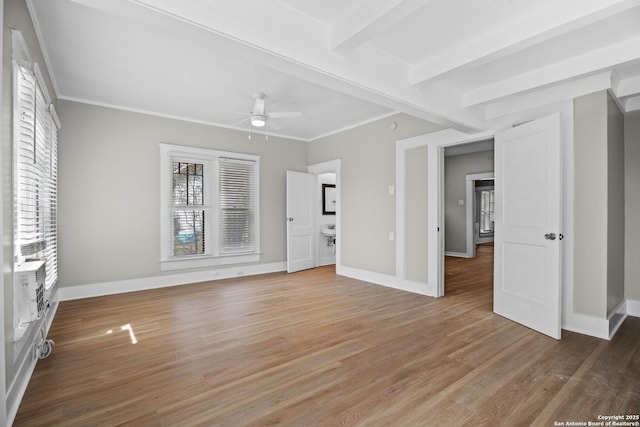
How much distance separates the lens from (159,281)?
5.05 meters

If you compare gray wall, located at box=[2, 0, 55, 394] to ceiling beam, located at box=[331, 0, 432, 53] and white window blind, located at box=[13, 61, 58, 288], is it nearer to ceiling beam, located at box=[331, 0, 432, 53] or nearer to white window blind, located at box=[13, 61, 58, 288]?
white window blind, located at box=[13, 61, 58, 288]

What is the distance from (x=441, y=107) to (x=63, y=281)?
17.1ft

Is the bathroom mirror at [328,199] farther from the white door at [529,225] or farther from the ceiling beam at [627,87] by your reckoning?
the ceiling beam at [627,87]

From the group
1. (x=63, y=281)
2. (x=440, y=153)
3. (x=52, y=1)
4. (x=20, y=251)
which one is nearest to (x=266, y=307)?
(x=20, y=251)

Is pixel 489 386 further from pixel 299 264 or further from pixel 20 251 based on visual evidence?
pixel 299 264

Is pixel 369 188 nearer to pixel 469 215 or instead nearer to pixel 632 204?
pixel 632 204

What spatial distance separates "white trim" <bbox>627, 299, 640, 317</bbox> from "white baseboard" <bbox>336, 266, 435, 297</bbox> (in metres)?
2.17

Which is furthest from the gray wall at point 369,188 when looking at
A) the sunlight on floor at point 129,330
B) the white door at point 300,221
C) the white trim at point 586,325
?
the sunlight on floor at point 129,330

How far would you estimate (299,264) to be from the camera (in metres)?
6.42

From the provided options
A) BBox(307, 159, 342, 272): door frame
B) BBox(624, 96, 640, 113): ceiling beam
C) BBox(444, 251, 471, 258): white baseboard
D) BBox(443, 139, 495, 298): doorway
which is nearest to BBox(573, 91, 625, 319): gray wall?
BBox(624, 96, 640, 113): ceiling beam

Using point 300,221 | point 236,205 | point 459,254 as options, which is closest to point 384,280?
point 300,221

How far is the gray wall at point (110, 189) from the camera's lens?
436 cm

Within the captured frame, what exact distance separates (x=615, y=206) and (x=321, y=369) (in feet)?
11.3

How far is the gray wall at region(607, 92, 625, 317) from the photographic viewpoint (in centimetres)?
312
